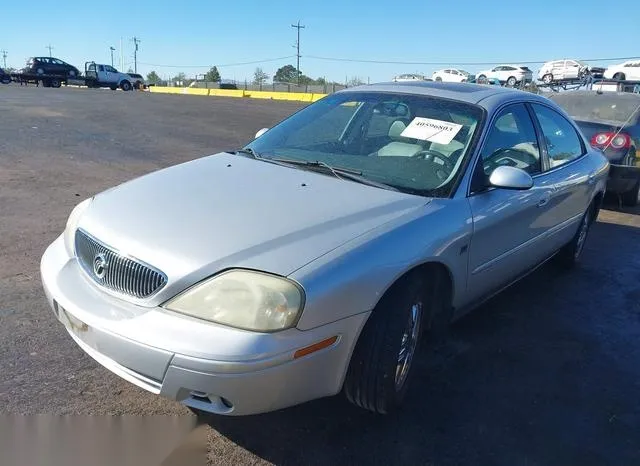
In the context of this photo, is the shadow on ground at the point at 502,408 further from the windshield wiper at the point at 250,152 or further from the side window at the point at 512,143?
the windshield wiper at the point at 250,152

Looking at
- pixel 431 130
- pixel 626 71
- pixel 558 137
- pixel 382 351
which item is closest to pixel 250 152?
pixel 431 130

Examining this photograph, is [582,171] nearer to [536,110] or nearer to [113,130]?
[536,110]

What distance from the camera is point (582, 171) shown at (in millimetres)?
4605

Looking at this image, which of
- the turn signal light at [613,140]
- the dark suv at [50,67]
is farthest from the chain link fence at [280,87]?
the turn signal light at [613,140]

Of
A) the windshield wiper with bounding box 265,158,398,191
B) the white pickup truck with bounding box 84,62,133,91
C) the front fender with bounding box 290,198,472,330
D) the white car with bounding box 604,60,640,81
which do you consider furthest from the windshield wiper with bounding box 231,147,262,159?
the white pickup truck with bounding box 84,62,133,91

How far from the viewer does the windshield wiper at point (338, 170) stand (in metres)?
3.09

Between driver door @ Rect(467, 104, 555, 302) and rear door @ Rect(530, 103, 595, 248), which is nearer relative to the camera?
driver door @ Rect(467, 104, 555, 302)

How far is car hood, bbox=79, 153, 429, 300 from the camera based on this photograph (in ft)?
7.59

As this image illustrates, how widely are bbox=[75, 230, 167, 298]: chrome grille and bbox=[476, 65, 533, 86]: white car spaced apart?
4008 cm

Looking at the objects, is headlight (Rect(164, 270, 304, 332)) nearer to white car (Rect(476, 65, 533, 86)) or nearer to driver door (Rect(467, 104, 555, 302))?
driver door (Rect(467, 104, 555, 302))

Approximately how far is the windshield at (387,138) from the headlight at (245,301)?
3.66ft

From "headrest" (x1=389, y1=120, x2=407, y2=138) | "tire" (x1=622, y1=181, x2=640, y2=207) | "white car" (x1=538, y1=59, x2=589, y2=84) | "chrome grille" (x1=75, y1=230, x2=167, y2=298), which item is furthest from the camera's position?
"white car" (x1=538, y1=59, x2=589, y2=84)

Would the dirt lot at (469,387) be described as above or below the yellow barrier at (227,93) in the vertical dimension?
below

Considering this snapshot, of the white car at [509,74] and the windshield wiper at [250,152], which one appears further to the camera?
the white car at [509,74]
